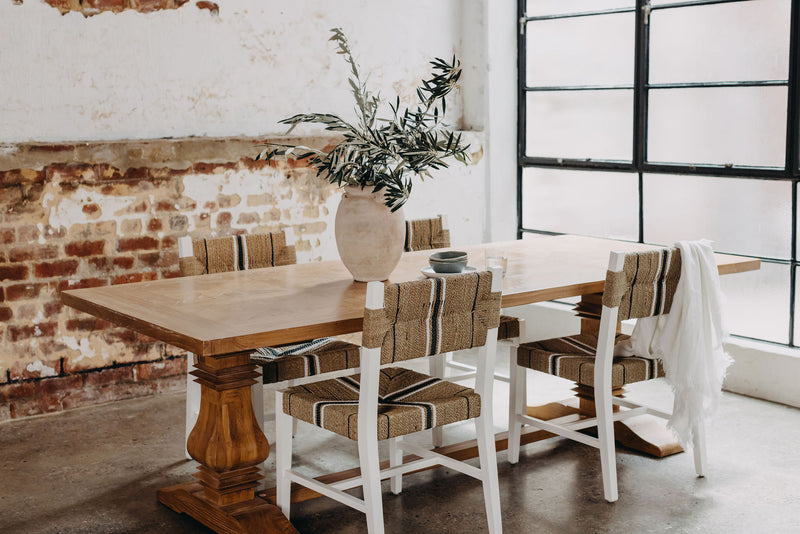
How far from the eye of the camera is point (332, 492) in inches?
122

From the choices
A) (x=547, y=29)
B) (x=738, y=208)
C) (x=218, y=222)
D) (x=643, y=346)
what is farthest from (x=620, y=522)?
(x=547, y=29)

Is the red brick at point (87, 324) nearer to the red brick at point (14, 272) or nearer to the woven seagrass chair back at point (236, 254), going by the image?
the red brick at point (14, 272)

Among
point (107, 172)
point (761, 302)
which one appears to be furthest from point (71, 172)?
point (761, 302)

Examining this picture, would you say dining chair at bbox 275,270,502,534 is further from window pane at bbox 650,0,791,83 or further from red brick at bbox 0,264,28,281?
window pane at bbox 650,0,791,83

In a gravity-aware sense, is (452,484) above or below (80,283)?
below

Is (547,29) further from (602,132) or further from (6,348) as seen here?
(6,348)

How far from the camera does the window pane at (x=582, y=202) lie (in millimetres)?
5668

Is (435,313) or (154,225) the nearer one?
(435,313)

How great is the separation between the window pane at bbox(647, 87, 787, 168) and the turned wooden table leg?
2.97 metres

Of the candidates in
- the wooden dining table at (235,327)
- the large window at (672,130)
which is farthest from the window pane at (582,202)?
the wooden dining table at (235,327)

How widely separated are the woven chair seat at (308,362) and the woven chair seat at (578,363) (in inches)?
27.2

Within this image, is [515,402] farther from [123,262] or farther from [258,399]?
[123,262]

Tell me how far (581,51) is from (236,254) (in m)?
2.74

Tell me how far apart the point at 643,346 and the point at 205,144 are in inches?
102
